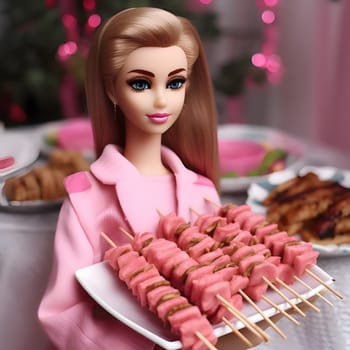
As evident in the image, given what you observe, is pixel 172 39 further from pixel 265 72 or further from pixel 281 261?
pixel 265 72

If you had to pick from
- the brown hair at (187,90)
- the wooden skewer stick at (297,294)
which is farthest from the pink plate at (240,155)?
the wooden skewer stick at (297,294)

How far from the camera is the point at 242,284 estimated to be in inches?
24.9

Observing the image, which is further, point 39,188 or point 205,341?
point 39,188

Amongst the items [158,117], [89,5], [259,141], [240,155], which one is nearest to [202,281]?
[158,117]

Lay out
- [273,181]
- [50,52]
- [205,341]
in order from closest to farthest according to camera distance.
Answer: [205,341], [273,181], [50,52]

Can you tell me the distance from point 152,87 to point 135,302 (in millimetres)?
302

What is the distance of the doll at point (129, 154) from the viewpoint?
681 millimetres

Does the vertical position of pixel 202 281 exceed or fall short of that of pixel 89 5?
it falls short

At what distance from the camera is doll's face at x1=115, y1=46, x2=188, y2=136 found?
72 cm

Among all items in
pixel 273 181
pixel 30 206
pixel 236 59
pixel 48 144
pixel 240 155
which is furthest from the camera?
pixel 236 59

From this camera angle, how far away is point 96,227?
2.45 feet

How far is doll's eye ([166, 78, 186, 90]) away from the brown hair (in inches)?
1.6

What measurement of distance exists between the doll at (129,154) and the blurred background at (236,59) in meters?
0.81

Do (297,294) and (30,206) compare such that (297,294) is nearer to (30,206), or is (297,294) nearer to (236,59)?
(30,206)
